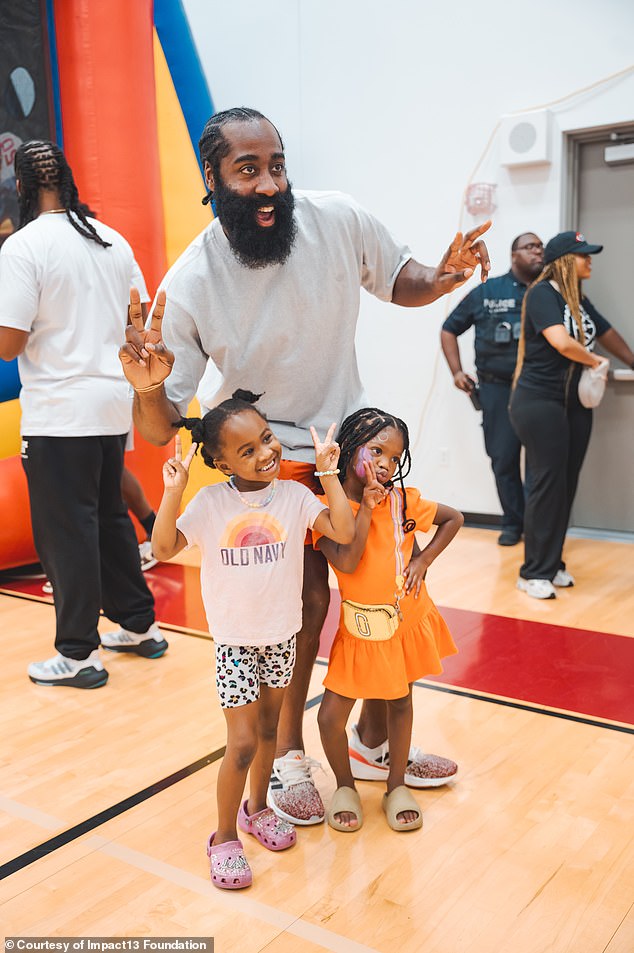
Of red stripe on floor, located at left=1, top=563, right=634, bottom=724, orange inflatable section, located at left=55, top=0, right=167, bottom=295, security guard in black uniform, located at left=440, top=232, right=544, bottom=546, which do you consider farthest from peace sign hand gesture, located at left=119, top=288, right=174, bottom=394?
security guard in black uniform, located at left=440, top=232, right=544, bottom=546

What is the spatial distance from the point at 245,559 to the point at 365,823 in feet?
2.49

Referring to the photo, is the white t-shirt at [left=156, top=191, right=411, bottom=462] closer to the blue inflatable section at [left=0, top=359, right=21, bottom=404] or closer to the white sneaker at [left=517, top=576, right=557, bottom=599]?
the white sneaker at [left=517, top=576, right=557, bottom=599]

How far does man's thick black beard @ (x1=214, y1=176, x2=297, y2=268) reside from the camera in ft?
6.69

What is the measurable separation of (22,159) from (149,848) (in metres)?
2.23

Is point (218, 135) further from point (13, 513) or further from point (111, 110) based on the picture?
point (111, 110)

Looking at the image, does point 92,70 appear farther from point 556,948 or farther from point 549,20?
point 556,948

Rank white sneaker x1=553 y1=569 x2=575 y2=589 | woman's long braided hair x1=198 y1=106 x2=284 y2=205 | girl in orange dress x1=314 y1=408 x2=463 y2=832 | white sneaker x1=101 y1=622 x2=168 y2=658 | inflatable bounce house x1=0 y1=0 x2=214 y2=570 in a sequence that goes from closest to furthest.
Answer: woman's long braided hair x1=198 y1=106 x2=284 y2=205 < girl in orange dress x1=314 y1=408 x2=463 y2=832 < white sneaker x1=101 y1=622 x2=168 y2=658 < white sneaker x1=553 y1=569 x2=575 y2=589 < inflatable bounce house x1=0 y1=0 x2=214 y2=570

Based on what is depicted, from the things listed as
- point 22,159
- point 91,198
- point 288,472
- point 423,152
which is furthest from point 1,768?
point 423,152

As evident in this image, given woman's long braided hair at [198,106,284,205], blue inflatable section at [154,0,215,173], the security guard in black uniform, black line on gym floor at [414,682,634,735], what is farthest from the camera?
blue inflatable section at [154,0,215,173]

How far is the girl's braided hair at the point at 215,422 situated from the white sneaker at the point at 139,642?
1.66m

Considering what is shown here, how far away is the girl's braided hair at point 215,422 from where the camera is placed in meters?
1.95

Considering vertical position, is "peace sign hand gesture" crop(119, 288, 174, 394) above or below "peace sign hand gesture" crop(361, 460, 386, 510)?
above

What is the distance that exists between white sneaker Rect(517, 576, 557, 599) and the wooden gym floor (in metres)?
0.51

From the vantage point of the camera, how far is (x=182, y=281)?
2111mm
